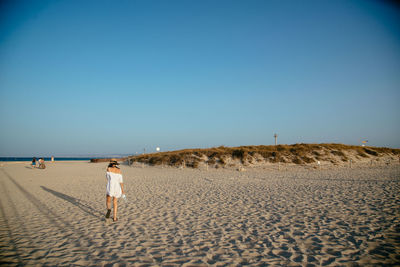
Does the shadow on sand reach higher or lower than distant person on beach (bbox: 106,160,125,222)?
lower

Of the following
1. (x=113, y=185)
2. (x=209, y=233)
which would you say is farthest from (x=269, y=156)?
(x=113, y=185)

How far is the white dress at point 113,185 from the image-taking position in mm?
6230

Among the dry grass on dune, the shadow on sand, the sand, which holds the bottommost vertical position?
the shadow on sand

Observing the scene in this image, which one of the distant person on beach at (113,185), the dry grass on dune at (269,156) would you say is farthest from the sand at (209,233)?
the dry grass on dune at (269,156)

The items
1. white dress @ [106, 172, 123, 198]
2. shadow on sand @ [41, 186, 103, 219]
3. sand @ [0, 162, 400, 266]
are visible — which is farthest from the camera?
shadow on sand @ [41, 186, 103, 219]

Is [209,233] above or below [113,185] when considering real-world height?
below

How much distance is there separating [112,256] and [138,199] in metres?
5.72

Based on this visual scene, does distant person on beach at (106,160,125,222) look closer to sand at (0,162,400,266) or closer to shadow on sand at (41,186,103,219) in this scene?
sand at (0,162,400,266)

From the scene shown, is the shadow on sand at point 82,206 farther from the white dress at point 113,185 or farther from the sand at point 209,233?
the white dress at point 113,185

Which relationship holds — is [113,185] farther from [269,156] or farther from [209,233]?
[269,156]

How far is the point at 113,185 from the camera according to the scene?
6.28 meters

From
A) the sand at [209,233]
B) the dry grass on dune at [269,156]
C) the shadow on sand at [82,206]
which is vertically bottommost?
the shadow on sand at [82,206]

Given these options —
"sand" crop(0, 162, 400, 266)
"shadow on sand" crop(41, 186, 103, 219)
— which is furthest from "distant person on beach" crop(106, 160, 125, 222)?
"shadow on sand" crop(41, 186, 103, 219)

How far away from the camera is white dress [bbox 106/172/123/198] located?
6.23 m
